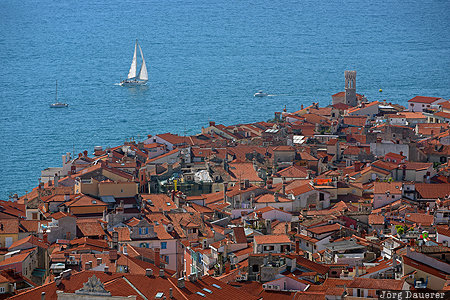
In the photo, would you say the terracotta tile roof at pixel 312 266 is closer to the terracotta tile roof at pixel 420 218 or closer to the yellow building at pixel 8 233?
the terracotta tile roof at pixel 420 218

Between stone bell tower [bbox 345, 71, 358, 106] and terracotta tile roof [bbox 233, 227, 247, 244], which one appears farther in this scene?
stone bell tower [bbox 345, 71, 358, 106]

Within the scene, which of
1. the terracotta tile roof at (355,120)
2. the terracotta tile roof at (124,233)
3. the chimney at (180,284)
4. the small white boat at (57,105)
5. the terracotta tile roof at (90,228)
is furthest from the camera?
the small white boat at (57,105)

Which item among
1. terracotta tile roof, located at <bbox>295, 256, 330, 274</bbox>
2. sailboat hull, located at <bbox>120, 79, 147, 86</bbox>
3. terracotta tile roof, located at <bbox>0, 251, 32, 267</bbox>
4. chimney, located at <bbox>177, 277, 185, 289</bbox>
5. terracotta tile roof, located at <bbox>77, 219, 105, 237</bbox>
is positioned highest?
chimney, located at <bbox>177, 277, 185, 289</bbox>

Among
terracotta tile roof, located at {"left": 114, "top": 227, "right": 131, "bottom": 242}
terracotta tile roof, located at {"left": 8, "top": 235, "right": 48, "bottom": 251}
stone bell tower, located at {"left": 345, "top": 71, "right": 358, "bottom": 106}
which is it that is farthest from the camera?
stone bell tower, located at {"left": 345, "top": 71, "right": 358, "bottom": 106}

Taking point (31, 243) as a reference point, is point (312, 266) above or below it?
below

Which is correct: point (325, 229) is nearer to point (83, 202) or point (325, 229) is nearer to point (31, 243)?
point (31, 243)

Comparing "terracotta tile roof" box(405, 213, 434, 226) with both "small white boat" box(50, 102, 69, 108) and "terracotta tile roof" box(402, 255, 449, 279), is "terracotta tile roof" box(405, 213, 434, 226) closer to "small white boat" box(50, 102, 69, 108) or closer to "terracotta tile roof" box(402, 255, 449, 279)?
"terracotta tile roof" box(402, 255, 449, 279)

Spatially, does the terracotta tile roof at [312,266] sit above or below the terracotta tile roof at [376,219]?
above

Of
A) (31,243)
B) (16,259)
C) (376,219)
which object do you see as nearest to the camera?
(16,259)

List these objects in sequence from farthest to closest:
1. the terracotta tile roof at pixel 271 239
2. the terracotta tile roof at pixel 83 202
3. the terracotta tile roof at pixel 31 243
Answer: the terracotta tile roof at pixel 83 202
the terracotta tile roof at pixel 31 243
the terracotta tile roof at pixel 271 239

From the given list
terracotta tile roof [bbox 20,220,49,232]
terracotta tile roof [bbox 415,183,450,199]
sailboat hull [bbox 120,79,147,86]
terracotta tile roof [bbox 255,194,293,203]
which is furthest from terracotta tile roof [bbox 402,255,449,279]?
sailboat hull [bbox 120,79,147,86]

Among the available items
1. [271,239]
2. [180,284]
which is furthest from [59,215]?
[180,284]

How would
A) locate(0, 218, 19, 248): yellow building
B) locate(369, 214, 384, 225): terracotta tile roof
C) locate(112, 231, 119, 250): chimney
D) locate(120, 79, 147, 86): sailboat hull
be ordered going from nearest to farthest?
1. locate(112, 231, 119, 250): chimney
2. locate(0, 218, 19, 248): yellow building
3. locate(369, 214, 384, 225): terracotta tile roof
4. locate(120, 79, 147, 86): sailboat hull

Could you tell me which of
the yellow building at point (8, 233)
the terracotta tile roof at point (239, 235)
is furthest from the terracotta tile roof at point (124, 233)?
the terracotta tile roof at point (239, 235)
